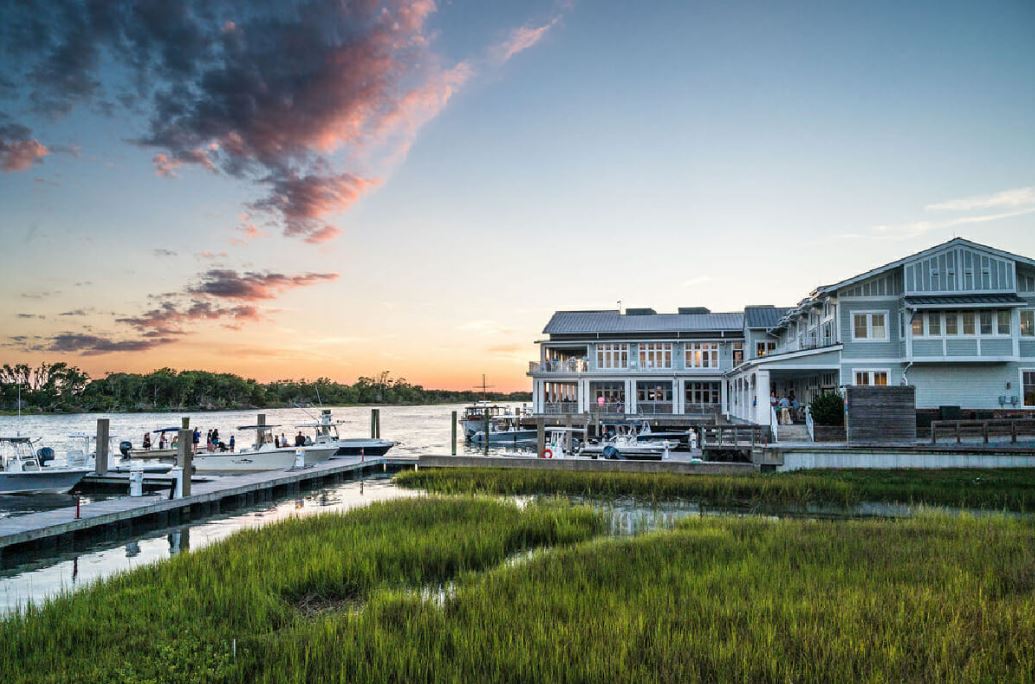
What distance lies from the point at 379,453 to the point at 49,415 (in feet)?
462

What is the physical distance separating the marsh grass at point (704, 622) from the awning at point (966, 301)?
19.6 m

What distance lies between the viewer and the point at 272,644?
8.00 m

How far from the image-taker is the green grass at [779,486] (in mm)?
19984

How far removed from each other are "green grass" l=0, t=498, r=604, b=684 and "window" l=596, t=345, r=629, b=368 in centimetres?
3532

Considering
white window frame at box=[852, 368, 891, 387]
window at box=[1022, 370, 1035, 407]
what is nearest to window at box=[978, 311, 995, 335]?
window at box=[1022, 370, 1035, 407]

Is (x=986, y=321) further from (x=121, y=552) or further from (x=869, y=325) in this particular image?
(x=121, y=552)

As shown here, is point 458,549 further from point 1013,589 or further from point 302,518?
point 1013,589

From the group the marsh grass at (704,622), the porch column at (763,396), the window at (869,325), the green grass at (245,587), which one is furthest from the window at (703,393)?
the marsh grass at (704,622)

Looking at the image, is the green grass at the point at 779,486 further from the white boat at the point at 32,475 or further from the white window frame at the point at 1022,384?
the white boat at the point at 32,475

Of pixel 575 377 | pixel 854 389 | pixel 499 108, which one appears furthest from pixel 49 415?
pixel 854 389

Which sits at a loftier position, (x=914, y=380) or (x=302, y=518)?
(x=914, y=380)

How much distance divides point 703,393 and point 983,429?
1054 inches

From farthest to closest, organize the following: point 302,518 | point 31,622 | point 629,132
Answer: point 629,132 < point 302,518 < point 31,622

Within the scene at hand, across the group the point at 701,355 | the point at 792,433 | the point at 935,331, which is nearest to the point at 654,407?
the point at 701,355
